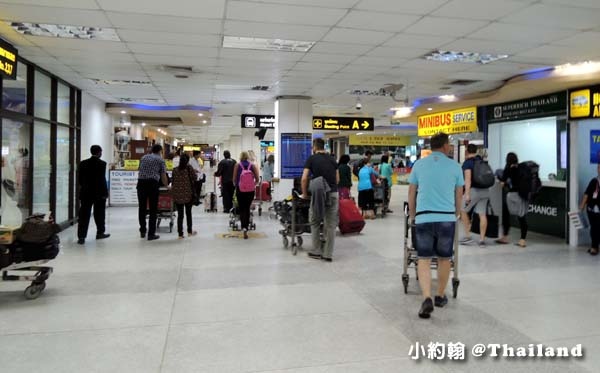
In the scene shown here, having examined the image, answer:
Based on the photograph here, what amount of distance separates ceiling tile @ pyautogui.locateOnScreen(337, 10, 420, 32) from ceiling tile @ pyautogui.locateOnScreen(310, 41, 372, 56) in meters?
0.86

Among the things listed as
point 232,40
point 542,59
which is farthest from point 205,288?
point 542,59

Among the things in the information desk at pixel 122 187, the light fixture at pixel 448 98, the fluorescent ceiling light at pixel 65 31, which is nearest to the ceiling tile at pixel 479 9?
the fluorescent ceiling light at pixel 65 31

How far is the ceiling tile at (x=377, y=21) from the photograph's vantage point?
16.7 feet

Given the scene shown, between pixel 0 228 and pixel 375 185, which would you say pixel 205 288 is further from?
pixel 375 185

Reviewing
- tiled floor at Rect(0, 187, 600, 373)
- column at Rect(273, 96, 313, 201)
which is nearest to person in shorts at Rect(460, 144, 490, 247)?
tiled floor at Rect(0, 187, 600, 373)

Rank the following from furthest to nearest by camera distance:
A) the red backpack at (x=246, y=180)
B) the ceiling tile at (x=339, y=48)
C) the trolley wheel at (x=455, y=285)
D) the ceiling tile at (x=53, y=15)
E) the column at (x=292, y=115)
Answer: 1. the column at (x=292, y=115)
2. the red backpack at (x=246, y=180)
3. the ceiling tile at (x=339, y=48)
4. the ceiling tile at (x=53, y=15)
5. the trolley wheel at (x=455, y=285)

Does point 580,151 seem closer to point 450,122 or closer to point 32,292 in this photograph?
point 450,122

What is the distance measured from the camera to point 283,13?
5051mm

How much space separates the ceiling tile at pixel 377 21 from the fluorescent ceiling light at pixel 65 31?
2961mm

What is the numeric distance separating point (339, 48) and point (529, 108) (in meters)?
4.79

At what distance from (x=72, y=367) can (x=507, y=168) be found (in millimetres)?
7073

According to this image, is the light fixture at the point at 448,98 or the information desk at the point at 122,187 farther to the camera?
the information desk at the point at 122,187

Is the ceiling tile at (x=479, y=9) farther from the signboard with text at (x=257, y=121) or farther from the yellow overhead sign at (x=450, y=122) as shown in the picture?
the signboard with text at (x=257, y=121)

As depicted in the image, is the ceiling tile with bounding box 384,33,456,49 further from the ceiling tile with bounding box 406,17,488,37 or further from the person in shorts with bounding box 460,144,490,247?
the person in shorts with bounding box 460,144,490,247
